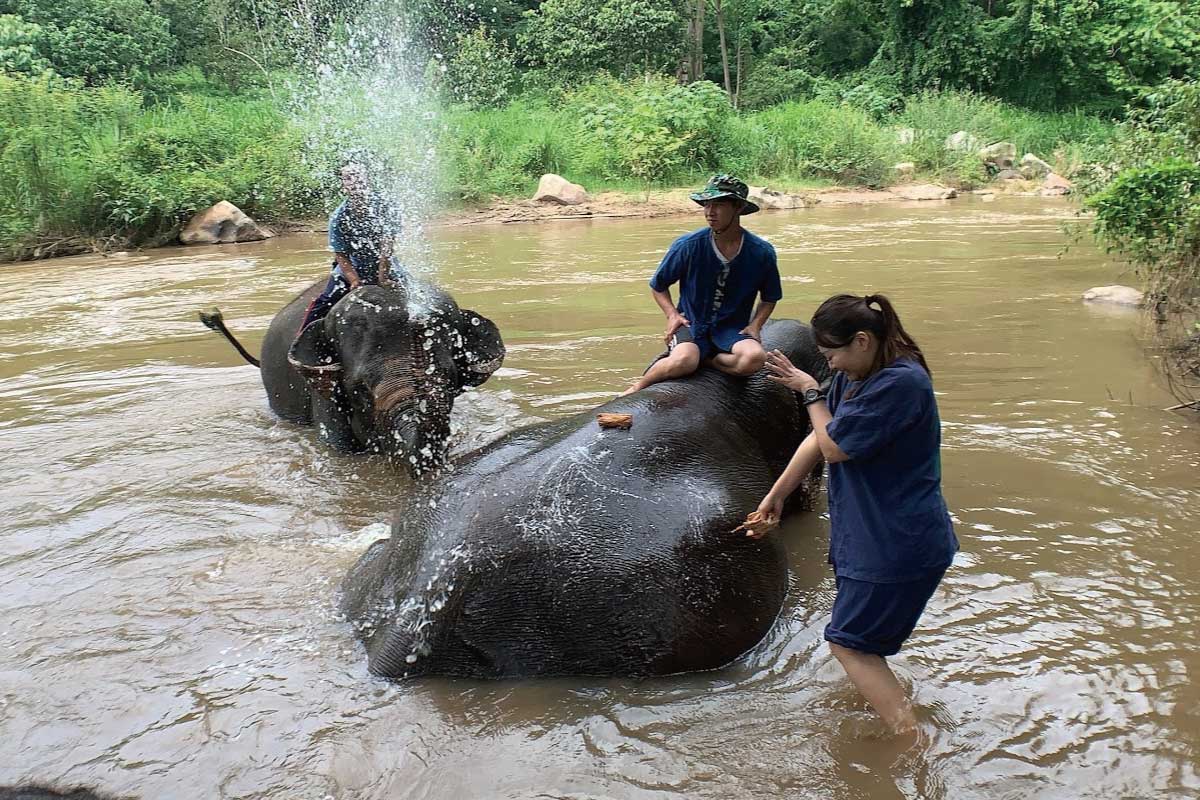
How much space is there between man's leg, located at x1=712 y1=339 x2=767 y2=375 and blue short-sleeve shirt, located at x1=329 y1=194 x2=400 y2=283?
2998 millimetres

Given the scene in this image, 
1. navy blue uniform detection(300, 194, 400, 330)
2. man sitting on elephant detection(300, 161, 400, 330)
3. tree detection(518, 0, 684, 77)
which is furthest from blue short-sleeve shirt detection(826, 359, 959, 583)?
tree detection(518, 0, 684, 77)

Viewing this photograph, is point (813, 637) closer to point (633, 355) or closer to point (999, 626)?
point (999, 626)

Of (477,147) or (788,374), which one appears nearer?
(788,374)

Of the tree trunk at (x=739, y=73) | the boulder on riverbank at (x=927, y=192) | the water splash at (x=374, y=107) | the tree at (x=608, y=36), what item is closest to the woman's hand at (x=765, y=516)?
the water splash at (x=374, y=107)

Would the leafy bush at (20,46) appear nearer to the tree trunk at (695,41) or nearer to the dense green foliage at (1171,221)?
the tree trunk at (695,41)

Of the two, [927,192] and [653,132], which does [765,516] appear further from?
[927,192]

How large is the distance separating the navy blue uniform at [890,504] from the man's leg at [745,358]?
3.82ft

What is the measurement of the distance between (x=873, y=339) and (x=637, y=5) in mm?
32332

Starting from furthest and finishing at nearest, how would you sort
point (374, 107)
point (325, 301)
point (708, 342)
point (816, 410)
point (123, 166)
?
point (374, 107)
point (123, 166)
point (325, 301)
point (708, 342)
point (816, 410)

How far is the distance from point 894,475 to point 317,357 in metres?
4.04

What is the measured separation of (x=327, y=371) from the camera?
18.1ft

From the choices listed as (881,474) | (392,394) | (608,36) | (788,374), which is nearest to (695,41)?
(608,36)

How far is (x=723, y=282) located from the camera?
4.36 m

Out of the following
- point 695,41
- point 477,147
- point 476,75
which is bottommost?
point 477,147
